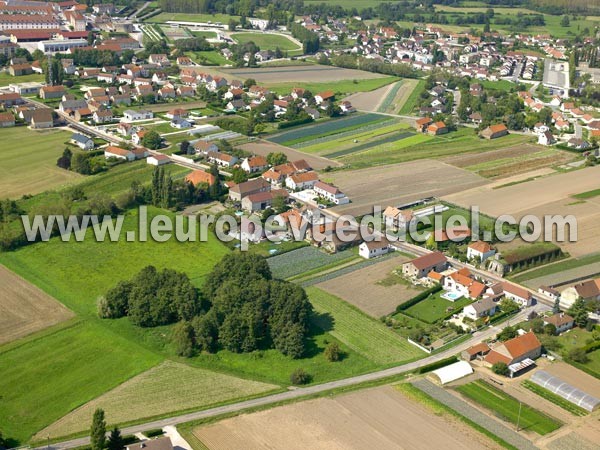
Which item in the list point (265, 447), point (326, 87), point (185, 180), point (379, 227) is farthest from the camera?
point (326, 87)

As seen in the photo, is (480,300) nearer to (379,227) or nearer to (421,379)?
(421,379)

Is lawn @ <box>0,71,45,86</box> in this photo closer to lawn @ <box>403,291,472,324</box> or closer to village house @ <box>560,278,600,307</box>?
lawn @ <box>403,291,472,324</box>

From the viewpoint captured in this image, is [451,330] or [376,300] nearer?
[451,330]

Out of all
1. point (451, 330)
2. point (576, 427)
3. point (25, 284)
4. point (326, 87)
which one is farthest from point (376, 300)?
point (326, 87)

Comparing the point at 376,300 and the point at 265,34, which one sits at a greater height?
the point at 265,34

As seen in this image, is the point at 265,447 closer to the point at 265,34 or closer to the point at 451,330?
the point at 451,330

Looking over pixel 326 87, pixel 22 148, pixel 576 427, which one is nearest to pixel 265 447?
pixel 576 427

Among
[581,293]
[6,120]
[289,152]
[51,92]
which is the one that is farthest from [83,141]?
[581,293]

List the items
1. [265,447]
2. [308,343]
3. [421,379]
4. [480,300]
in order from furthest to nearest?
[480,300]
[308,343]
[421,379]
[265,447]
